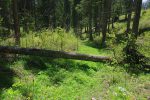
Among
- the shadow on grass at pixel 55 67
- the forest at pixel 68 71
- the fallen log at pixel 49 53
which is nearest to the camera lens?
the forest at pixel 68 71

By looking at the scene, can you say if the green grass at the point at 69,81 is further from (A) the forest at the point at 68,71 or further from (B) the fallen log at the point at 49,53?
(B) the fallen log at the point at 49,53

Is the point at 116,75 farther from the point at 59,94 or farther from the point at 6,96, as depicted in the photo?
the point at 6,96

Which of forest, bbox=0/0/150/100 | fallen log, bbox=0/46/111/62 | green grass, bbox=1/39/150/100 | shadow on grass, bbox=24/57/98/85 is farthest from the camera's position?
fallen log, bbox=0/46/111/62

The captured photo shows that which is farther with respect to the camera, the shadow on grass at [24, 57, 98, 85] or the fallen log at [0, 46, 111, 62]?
the fallen log at [0, 46, 111, 62]

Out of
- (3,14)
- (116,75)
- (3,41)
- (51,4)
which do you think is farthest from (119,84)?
(51,4)

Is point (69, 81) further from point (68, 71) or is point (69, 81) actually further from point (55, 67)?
point (55, 67)

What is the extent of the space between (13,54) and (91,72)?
3973 mm

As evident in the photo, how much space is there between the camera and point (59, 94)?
8602mm

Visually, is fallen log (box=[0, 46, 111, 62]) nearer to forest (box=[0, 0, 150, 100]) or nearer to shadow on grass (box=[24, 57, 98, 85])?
forest (box=[0, 0, 150, 100])

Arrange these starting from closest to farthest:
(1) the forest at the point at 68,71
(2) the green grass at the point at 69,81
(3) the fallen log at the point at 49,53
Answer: (2) the green grass at the point at 69,81
(1) the forest at the point at 68,71
(3) the fallen log at the point at 49,53

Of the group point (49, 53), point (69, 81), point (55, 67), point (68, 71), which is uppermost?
point (49, 53)

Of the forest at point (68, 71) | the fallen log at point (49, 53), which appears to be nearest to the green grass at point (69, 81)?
the forest at point (68, 71)

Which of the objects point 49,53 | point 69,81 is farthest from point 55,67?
point 69,81

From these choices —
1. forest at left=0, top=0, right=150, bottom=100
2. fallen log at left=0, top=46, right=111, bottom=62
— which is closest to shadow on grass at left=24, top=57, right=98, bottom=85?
forest at left=0, top=0, right=150, bottom=100
